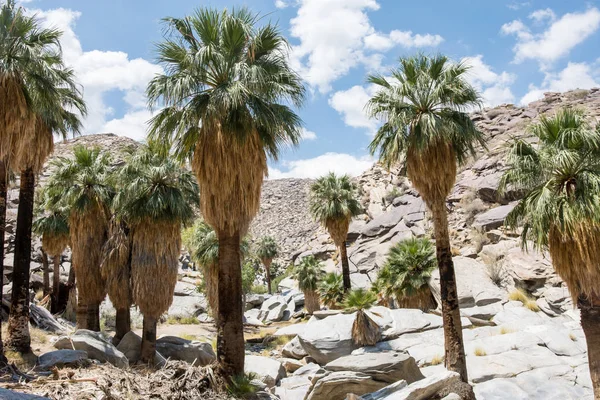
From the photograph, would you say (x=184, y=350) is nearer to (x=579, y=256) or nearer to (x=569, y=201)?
(x=579, y=256)

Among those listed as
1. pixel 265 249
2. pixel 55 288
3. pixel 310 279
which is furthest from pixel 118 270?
pixel 265 249

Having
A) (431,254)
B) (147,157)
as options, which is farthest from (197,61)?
(431,254)

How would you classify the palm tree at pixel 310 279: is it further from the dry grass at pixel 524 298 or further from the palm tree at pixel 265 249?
the palm tree at pixel 265 249

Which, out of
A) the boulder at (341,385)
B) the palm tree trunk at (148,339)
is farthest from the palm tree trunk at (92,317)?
the boulder at (341,385)

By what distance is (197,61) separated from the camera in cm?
1316

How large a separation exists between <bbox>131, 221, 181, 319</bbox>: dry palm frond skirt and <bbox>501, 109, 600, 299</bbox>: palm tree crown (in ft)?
40.1

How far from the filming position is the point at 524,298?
28.1 metres

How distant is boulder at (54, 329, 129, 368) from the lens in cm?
1546

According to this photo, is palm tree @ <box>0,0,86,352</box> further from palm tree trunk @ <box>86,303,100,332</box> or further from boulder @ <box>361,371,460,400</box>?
boulder @ <box>361,371,460,400</box>

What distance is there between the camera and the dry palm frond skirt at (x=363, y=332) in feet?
74.4

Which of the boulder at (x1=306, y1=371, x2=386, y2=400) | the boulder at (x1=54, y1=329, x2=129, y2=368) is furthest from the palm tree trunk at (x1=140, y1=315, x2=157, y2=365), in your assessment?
the boulder at (x1=306, y1=371, x2=386, y2=400)

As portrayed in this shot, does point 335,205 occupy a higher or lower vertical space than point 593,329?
higher

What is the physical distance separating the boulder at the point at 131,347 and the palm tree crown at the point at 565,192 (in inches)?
550

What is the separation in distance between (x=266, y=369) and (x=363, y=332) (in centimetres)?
495
